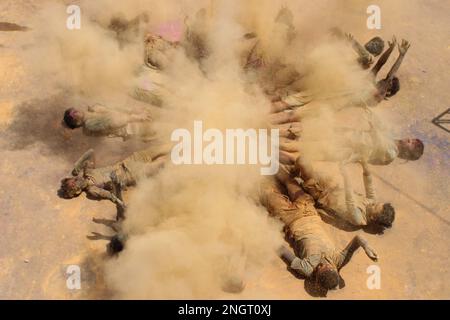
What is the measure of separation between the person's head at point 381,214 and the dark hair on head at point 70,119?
5190 millimetres

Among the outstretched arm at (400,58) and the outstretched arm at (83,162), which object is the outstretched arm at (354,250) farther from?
the outstretched arm at (83,162)

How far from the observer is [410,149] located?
8.45 meters

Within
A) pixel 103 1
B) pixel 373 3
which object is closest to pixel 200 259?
pixel 103 1

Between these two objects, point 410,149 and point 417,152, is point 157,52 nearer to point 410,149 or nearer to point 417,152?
point 410,149

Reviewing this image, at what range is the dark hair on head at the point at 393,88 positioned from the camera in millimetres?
9430

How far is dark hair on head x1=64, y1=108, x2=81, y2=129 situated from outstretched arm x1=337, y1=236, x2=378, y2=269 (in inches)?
197

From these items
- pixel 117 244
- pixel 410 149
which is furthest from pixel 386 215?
pixel 117 244

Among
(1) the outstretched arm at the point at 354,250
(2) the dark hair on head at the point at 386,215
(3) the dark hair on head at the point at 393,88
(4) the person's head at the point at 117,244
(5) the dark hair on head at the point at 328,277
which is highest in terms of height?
(3) the dark hair on head at the point at 393,88

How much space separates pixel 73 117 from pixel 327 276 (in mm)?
5038

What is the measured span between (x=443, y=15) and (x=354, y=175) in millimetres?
5699

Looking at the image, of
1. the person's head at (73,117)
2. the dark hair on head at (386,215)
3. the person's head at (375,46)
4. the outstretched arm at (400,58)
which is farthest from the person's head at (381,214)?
the person's head at (73,117)

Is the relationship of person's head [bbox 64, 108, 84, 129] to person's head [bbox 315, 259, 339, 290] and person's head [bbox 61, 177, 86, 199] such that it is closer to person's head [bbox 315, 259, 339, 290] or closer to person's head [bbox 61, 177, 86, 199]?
person's head [bbox 61, 177, 86, 199]

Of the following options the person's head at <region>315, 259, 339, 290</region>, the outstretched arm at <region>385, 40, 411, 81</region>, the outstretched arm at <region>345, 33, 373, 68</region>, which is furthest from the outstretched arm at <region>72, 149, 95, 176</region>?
the outstretched arm at <region>385, 40, 411, 81</region>

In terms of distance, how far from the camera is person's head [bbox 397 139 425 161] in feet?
27.7
